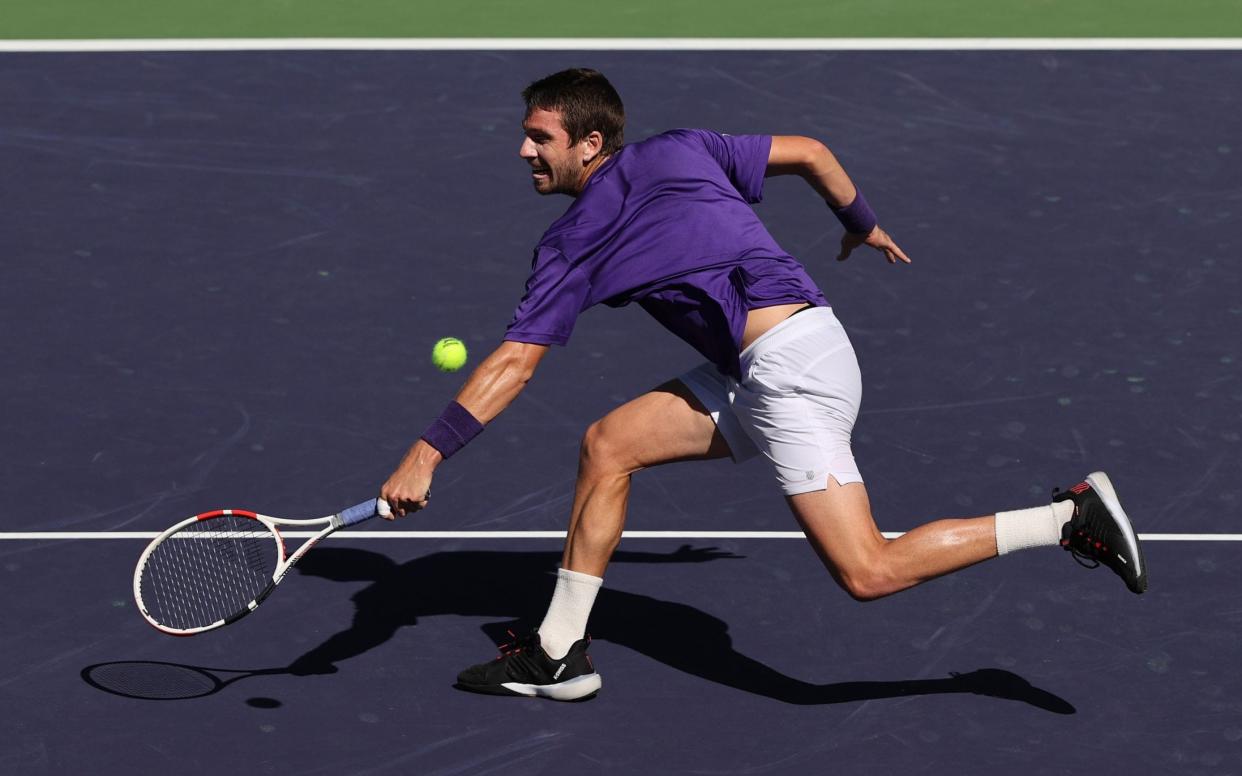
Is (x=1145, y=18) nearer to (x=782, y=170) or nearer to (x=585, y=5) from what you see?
(x=585, y=5)

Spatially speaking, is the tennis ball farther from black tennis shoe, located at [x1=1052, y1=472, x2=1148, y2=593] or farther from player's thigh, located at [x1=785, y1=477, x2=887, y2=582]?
black tennis shoe, located at [x1=1052, y1=472, x2=1148, y2=593]

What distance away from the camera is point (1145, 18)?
13.5 m

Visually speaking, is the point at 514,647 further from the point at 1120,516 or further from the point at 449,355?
the point at 1120,516

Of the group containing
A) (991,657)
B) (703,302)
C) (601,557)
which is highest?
(703,302)

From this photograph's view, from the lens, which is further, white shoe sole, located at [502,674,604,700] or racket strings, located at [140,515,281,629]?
racket strings, located at [140,515,281,629]

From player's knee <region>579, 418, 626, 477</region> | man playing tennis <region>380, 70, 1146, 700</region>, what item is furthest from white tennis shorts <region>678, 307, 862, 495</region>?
player's knee <region>579, 418, 626, 477</region>

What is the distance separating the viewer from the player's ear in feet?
24.0

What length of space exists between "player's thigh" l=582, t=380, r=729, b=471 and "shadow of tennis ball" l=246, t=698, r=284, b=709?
4.17 feet

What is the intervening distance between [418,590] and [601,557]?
3.37 feet

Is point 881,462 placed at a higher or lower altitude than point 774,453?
lower

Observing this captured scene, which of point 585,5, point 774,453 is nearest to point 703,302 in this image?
point 774,453

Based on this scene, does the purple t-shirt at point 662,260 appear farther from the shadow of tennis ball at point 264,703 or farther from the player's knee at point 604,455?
the shadow of tennis ball at point 264,703

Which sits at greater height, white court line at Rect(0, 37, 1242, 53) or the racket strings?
white court line at Rect(0, 37, 1242, 53)

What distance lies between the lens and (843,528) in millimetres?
7098
